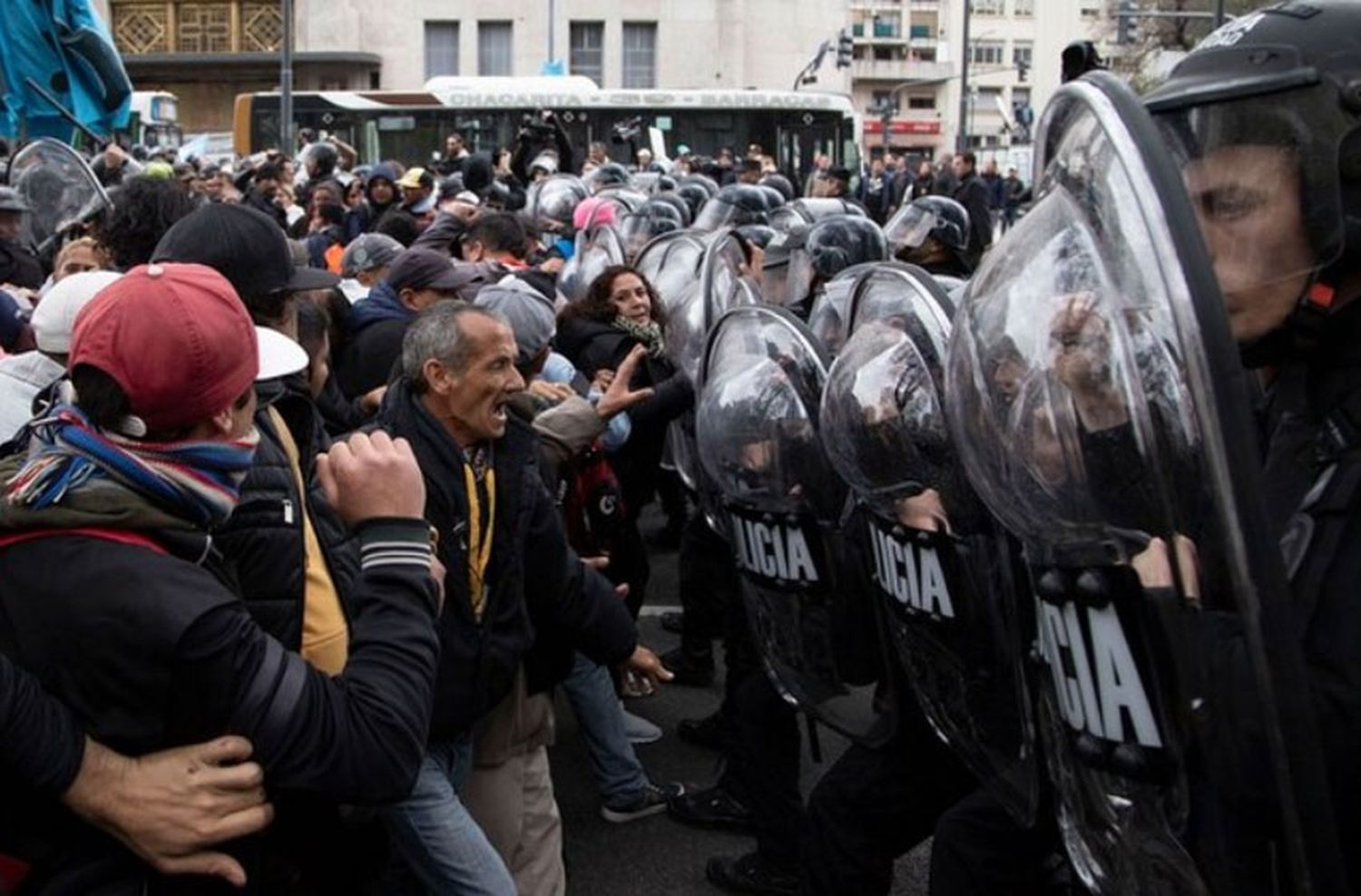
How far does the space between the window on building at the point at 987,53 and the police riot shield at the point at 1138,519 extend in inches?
3478

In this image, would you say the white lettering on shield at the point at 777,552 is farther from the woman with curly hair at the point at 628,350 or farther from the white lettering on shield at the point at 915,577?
the woman with curly hair at the point at 628,350

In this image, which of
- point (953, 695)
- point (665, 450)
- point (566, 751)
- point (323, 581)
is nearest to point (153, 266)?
point (323, 581)

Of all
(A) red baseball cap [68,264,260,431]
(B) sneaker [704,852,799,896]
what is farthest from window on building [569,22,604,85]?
(A) red baseball cap [68,264,260,431]

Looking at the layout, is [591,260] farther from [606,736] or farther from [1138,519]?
[1138,519]

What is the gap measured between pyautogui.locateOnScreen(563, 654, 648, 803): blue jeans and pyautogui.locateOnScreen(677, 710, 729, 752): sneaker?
0.58 metres

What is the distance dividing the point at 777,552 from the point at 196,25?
196 ft

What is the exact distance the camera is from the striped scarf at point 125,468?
1.91 metres

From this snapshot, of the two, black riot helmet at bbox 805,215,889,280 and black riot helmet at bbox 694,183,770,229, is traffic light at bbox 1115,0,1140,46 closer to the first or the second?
black riot helmet at bbox 694,183,770,229

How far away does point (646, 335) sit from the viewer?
573cm

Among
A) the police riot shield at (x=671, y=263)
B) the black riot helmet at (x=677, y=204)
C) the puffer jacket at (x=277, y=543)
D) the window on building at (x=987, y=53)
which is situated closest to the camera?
the puffer jacket at (x=277, y=543)

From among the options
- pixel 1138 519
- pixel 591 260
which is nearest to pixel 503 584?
pixel 1138 519

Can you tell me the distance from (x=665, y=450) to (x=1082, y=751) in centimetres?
465

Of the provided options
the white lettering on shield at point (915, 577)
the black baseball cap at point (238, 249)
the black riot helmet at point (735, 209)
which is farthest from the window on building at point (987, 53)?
the white lettering on shield at point (915, 577)

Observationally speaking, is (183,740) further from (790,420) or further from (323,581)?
(790,420)
